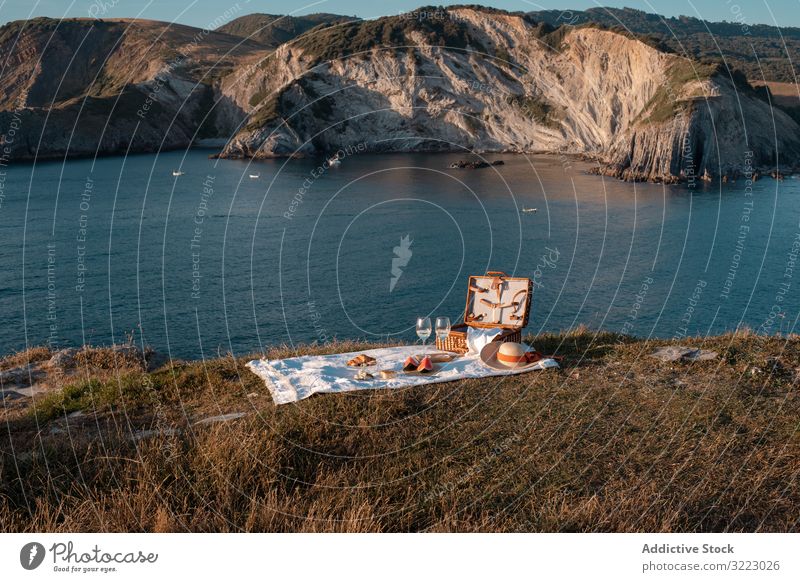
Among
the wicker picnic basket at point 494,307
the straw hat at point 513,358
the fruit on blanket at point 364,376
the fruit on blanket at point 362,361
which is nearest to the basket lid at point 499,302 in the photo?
the wicker picnic basket at point 494,307

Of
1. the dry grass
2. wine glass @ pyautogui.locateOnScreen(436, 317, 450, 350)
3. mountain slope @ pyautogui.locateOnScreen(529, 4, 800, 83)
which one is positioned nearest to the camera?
the dry grass

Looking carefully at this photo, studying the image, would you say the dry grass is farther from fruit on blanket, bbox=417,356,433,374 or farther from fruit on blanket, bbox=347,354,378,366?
fruit on blanket, bbox=347,354,378,366

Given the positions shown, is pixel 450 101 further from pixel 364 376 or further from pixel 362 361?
pixel 364 376

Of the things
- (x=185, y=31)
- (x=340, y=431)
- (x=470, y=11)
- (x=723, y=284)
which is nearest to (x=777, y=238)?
(x=723, y=284)

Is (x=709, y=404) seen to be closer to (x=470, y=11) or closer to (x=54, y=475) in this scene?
(x=54, y=475)

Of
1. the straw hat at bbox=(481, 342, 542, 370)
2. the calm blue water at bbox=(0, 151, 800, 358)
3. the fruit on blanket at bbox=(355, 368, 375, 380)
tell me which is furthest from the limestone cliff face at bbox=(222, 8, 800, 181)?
the fruit on blanket at bbox=(355, 368, 375, 380)

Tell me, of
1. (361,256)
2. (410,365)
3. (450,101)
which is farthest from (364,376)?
(450,101)

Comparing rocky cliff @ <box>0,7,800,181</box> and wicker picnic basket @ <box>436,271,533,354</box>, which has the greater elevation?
rocky cliff @ <box>0,7,800,181</box>
